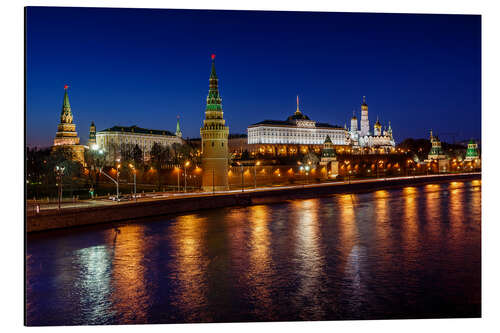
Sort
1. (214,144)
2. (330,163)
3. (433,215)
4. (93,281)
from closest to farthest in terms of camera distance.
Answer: (93,281), (433,215), (214,144), (330,163)

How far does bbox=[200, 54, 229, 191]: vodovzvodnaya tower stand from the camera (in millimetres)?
24984

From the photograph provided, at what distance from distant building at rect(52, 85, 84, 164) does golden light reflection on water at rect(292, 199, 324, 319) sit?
23.4 m

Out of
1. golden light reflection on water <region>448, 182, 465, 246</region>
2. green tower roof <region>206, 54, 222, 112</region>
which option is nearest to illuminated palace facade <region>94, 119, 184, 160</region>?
green tower roof <region>206, 54, 222, 112</region>

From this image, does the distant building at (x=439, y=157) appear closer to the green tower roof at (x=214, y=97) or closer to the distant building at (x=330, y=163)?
the distant building at (x=330, y=163)

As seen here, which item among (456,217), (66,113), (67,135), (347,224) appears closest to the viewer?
(347,224)

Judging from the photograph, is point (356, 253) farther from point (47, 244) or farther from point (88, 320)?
point (47, 244)

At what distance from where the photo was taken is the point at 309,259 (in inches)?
424

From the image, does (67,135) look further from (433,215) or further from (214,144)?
(433,215)

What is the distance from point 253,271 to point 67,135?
103ft

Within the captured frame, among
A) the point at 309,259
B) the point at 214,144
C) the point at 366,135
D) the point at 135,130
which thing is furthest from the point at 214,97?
the point at 366,135

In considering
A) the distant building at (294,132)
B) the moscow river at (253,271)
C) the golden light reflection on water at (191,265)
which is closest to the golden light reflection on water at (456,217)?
the moscow river at (253,271)

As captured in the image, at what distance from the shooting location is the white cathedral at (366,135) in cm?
8775

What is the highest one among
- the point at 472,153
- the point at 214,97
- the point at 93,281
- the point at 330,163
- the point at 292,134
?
the point at 292,134

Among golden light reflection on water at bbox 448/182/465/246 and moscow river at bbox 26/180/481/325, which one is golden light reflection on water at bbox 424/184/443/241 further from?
golden light reflection on water at bbox 448/182/465/246
